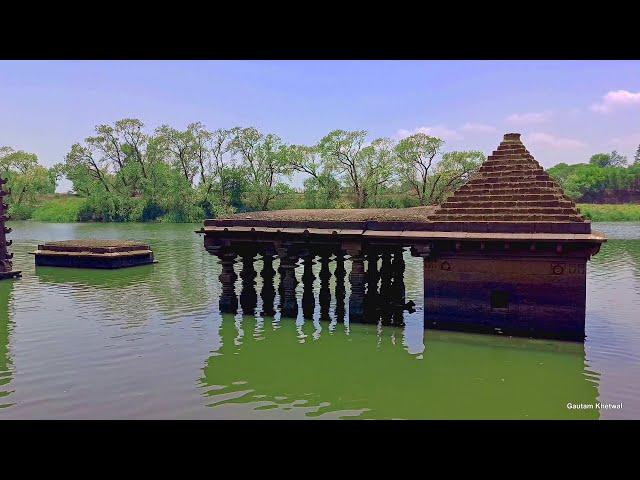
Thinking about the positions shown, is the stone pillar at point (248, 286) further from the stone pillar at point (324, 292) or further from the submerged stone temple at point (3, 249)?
the submerged stone temple at point (3, 249)

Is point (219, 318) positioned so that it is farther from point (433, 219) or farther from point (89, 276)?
point (89, 276)

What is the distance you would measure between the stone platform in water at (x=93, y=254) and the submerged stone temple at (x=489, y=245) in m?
14.3

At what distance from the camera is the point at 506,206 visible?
13.9 meters

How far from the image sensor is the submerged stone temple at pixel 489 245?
43.1 feet

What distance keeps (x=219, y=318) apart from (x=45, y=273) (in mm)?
14540

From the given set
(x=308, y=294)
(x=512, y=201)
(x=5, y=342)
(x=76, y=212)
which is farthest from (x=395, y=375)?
(x=76, y=212)

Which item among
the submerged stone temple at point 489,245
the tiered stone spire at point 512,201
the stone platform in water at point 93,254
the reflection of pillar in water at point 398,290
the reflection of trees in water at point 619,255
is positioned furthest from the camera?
the reflection of trees in water at point 619,255

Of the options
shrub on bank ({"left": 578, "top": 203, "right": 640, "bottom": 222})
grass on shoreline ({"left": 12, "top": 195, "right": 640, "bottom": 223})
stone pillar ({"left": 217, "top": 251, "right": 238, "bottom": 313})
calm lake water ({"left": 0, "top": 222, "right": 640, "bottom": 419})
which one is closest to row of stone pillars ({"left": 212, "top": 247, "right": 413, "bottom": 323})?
stone pillar ({"left": 217, "top": 251, "right": 238, "bottom": 313})

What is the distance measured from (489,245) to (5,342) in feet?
42.3

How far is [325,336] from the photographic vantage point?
14945 millimetres

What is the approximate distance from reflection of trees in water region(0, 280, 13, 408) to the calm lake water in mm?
52

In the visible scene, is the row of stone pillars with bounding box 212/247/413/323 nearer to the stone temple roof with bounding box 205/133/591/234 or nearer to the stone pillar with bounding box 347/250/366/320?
the stone pillar with bounding box 347/250/366/320

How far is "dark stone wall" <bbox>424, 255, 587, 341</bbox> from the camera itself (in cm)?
1315

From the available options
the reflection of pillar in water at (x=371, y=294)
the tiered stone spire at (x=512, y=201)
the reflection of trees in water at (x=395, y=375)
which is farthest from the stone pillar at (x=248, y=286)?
the tiered stone spire at (x=512, y=201)
